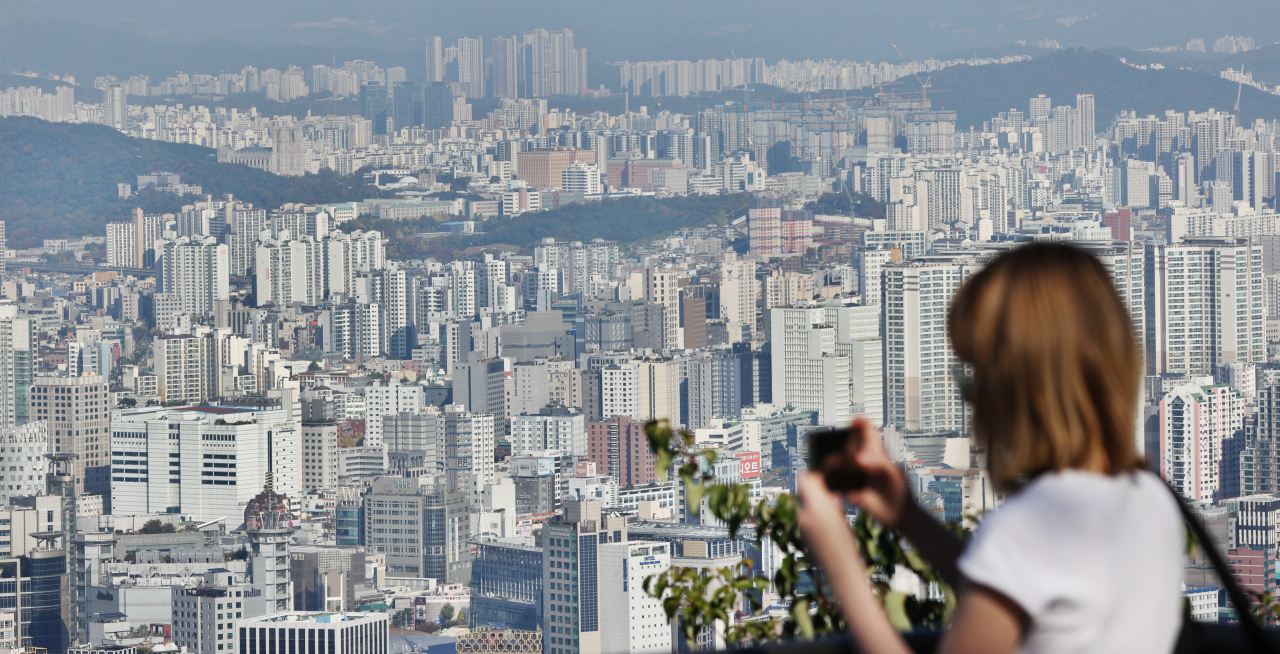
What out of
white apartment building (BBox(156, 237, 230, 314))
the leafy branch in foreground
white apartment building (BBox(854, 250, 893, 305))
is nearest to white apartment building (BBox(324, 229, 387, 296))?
white apartment building (BBox(156, 237, 230, 314))

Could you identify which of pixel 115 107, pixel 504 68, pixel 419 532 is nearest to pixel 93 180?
pixel 115 107

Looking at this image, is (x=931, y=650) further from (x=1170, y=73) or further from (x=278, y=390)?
(x=1170, y=73)

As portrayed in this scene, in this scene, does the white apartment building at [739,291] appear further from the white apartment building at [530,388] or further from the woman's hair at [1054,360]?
the woman's hair at [1054,360]

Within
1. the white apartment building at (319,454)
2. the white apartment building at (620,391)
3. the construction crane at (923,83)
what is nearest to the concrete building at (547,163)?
the construction crane at (923,83)

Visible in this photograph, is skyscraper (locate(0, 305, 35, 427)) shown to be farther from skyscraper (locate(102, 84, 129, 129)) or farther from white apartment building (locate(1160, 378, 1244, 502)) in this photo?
white apartment building (locate(1160, 378, 1244, 502))

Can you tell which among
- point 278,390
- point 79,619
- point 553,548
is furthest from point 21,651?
point 278,390
